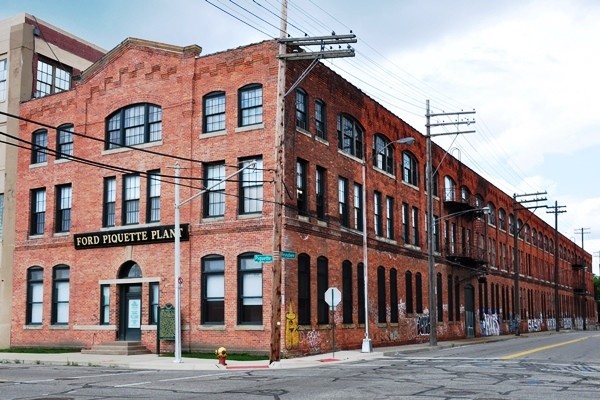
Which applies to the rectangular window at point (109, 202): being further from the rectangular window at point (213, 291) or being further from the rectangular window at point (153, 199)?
the rectangular window at point (213, 291)

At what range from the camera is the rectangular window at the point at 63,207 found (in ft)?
113

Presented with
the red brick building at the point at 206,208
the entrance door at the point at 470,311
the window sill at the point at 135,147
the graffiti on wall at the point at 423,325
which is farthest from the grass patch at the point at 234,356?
the entrance door at the point at 470,311

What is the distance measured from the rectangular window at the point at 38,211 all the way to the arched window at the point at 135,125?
15.5 ft

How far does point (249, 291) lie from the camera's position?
28875mm

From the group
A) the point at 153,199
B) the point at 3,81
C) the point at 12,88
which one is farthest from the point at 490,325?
the point at 3,81

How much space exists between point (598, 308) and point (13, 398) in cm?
14092

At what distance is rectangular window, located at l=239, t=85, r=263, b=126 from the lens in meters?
29.9

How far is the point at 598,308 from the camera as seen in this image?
461 ft

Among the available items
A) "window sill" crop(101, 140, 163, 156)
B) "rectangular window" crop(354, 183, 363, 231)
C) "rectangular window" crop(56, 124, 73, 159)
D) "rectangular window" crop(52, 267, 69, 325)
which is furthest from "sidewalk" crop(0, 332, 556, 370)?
"rectangular window" crop(56, 124, 73, 159)

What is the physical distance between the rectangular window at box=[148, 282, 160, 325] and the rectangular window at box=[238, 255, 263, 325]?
4.01 metres

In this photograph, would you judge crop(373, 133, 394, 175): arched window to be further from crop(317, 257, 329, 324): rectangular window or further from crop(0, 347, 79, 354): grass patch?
crop(0, 347, 79, 354): grass patch

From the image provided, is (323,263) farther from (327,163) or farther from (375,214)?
(375,214)

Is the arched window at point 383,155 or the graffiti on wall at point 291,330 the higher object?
the arched window at point 383,155

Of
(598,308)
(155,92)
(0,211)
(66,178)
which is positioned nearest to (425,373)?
(155,92)
